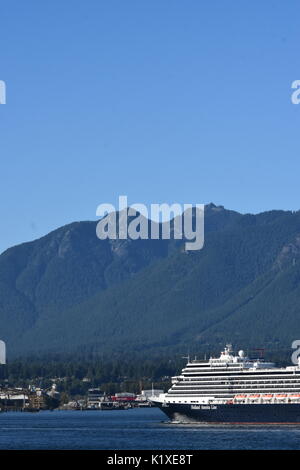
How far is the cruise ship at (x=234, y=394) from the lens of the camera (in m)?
139

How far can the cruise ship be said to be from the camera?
139125 millimetres

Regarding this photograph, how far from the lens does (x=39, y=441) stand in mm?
119938

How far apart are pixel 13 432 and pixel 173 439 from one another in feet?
107

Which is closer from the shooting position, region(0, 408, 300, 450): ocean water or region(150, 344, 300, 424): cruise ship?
region(0, 408, 300, 450): ocean water

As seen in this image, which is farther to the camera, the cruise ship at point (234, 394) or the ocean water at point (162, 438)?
the cruise ship at point (234, 394)

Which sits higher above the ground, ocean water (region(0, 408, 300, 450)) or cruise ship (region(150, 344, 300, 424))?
cruise ship (region(150, 344, 300, 424))

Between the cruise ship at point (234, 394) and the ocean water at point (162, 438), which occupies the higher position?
the cruise ship at point (234, 394)

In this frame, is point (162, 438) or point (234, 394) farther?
point (234, 394)

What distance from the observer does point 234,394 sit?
144250 mm

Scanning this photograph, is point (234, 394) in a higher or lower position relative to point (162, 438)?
higher
